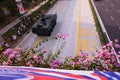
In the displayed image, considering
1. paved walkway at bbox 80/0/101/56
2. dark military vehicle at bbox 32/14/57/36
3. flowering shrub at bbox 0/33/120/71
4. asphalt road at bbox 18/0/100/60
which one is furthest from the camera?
dark military vehicle at bbox 32/14/57/36

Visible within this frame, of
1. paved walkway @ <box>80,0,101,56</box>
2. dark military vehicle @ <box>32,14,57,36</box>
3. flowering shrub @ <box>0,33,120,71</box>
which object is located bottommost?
paved walkway @ <box>80,0,101,56</box>

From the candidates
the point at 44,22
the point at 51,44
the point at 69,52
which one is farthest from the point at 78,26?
the point at 69,52

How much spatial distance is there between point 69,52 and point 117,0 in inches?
1445

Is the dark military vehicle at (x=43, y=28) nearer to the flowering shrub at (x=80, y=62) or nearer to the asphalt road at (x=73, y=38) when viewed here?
the asphalt road at (x=73, y=38)

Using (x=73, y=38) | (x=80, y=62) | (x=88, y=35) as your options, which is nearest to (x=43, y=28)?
(x=73, y=38)

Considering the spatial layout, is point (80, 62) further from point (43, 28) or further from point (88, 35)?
point (88, 35)

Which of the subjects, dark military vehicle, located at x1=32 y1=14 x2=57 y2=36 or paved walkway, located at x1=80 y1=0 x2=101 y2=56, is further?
dark military vehicle, located at x1=32 y1=14 x2=57 y2=36

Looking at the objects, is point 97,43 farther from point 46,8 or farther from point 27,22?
point 46,8

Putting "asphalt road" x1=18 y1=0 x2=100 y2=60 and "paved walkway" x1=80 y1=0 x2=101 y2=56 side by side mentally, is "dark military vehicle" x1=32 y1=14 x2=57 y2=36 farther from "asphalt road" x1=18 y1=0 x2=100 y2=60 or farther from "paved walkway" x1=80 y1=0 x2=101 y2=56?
"paved walkway" x1=80 y1=0 x2=101 y2=56

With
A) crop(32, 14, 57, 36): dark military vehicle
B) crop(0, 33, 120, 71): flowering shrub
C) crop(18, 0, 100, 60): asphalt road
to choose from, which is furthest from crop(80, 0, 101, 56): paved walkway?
crop(0, 33, 120, 71): flowering shrub

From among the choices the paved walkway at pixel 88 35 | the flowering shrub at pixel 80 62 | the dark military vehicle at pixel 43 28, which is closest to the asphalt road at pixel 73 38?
the paved walkway at pixel 88 35

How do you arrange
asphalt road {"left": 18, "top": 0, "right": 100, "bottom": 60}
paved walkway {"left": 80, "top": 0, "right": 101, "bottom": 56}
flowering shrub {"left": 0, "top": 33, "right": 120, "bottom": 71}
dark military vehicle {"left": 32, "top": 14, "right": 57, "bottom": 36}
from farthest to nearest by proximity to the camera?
1. dark military vehicle {"left": 32, "top": 14, "right": 57, "bottom": 36}
2. paved walkway {"left": 80, "top": 0, "right": 101, "bottom": 56}
3. asphalt road {"left": 18, "top": 0, "right": 100, "bottom": 60}
4. flowering shrub {"left": 0, "top": 33, "right": 120, "bottom": 71}

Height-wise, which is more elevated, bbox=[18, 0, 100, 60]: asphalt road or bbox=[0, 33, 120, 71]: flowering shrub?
bbox=[0, 33, 120, 71]: flowering shrub

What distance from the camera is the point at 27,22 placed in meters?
34.2
